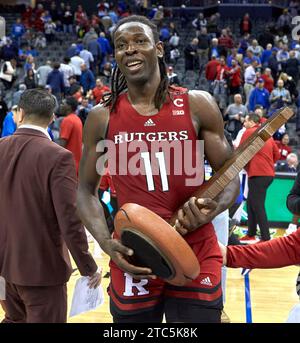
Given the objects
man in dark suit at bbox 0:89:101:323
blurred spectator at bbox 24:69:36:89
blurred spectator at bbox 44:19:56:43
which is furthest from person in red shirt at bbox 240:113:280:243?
blurred spectator at bbox 44:19:56:43

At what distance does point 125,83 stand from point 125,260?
853 mm

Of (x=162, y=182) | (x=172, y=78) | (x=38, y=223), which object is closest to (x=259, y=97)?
(x=172, y=78)

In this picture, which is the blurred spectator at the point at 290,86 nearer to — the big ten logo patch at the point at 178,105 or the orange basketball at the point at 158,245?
the big ten logo patch at the point at 178,105

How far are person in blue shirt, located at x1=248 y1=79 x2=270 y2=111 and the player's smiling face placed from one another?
10.8m

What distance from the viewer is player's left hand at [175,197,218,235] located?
240cm

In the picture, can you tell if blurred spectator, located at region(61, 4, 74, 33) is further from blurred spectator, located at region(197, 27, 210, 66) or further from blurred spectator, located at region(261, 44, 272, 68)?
blurred spectator, located at region(261, 44, 272, 68)

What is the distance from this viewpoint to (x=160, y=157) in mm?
2631

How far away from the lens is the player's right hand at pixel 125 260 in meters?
2.43

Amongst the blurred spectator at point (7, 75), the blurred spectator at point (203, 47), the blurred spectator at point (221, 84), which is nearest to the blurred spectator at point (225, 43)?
the blurred spectator at point (203, 47)

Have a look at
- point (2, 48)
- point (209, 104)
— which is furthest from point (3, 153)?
point (2, 48)

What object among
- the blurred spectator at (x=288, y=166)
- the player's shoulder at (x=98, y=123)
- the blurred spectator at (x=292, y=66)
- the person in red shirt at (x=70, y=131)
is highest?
the blurred spectator at (x=292, y=66)

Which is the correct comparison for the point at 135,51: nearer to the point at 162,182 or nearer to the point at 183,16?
the point at 162,182

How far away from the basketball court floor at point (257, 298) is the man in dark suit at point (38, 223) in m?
1.81
